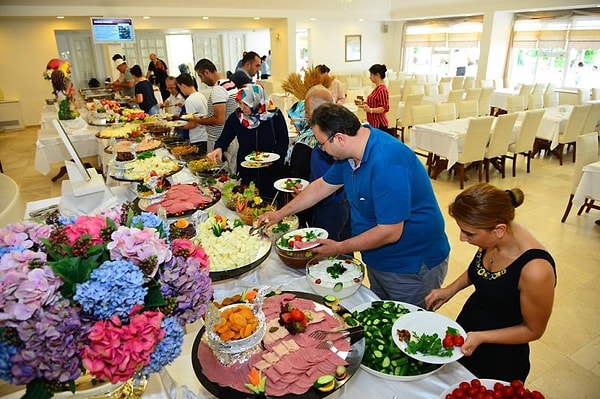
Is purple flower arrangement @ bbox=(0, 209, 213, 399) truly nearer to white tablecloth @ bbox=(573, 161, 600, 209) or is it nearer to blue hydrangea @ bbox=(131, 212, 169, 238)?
blue hydrangea @ bbox=(131, 212, 169, 238)

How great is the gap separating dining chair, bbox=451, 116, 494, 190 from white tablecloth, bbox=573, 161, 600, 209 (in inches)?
49.7

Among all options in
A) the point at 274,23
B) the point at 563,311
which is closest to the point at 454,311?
the point at 563,311

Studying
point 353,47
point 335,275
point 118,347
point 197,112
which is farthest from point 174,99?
point 353,47

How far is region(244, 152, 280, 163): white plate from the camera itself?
102 inches

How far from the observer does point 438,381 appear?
1.07 metres

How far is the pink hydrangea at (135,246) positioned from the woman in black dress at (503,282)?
89 centimetres

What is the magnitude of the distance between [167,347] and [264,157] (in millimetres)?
1982

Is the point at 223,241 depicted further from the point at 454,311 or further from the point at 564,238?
the point at 564,238

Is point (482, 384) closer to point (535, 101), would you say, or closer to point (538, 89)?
point (535, 101)

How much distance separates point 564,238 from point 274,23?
8520mm

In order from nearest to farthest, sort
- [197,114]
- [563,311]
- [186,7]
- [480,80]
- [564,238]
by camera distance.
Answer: [563,311] → [564,238] → [197,114] → [186,7] → [480,80]

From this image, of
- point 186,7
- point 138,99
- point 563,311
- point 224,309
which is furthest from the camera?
point 186,7

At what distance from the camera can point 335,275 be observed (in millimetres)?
1432

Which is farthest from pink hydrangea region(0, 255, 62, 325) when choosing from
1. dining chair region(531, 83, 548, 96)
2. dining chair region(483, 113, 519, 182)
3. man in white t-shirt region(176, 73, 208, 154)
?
dining chair region(531, 83, 548, 96)
